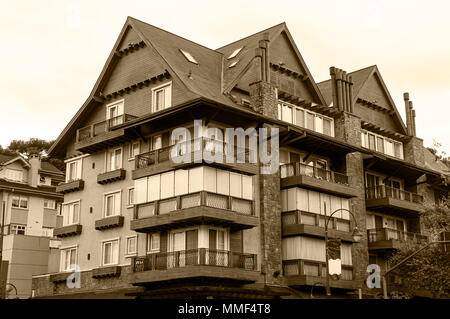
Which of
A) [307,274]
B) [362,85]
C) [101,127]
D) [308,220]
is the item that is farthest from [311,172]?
[101,127]

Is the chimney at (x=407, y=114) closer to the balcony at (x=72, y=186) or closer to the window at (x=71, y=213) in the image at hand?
the balcony at (x=72, y=186)

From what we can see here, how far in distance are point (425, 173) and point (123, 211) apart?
80.1 ft

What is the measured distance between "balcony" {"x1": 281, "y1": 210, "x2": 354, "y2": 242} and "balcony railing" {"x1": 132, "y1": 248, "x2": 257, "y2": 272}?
3.75 meters

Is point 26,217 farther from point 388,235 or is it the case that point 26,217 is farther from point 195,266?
point 388,235

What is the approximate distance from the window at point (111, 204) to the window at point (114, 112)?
4562mm

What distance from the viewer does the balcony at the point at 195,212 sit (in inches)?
1352

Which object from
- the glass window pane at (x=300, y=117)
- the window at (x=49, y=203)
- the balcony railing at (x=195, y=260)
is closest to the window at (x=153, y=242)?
the balcony railing at (x=195, y=260)

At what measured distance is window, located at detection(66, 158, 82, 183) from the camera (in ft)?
146

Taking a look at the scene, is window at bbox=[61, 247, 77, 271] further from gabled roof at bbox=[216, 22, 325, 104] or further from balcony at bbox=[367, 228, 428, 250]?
balcony at bbox=[367, 228, 428, 250]

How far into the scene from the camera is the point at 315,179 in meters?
40.6

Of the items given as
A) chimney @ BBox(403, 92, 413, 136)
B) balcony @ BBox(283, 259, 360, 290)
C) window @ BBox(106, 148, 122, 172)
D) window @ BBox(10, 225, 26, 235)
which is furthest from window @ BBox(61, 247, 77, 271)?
chimney @ BBox(403, 92, 413, 136)

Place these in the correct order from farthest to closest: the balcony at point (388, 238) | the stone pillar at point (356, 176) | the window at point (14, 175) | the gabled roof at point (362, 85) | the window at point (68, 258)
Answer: the window at point (14, 175) < the gabled roof at point (362, 85) < the balcony at point (388, 238) < the stone pillar at point (356, 176) < the window at point (68, 258)

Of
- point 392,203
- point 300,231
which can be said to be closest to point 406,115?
point 392,203
